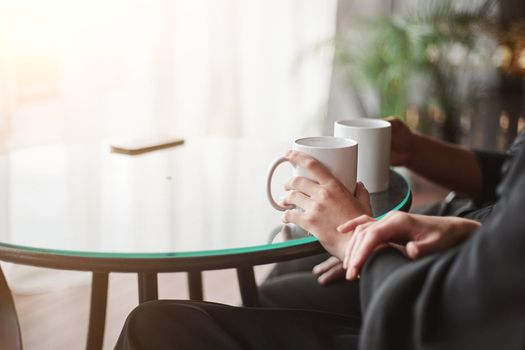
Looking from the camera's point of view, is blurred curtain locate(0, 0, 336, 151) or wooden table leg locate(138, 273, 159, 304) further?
blurred curtain locate(0, 0, 336, 151)

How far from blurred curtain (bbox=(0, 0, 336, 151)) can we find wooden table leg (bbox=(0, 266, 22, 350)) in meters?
0.93

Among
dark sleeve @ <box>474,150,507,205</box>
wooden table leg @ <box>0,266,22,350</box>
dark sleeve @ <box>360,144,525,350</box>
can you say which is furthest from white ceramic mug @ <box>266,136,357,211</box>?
dark sleeve @ <box>474,150,507,205</box>

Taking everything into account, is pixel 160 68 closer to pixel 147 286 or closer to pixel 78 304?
pixel 78 304

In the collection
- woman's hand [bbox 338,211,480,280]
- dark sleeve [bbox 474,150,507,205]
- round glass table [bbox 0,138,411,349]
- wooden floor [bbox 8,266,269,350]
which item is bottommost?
wooden floor [bbox 8,266,269,350]

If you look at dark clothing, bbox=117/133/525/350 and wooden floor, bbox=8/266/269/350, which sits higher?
dark clothing, bbox=117/133/525/350

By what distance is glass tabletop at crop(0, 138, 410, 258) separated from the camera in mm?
875

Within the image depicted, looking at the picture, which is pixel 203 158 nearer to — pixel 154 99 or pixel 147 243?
pixel 147 243

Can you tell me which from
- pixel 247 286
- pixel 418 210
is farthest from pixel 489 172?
pixel 247 286

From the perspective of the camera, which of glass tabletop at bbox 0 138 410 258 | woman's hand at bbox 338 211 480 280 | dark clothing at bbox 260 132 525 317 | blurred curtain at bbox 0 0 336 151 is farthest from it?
blurred curtain at bbox 0 0 336 151

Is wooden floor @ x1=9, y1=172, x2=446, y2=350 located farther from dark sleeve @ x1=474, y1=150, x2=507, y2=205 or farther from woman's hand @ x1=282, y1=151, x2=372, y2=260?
woman's hand @ x1=282, y1=151, x2=372, y2=260

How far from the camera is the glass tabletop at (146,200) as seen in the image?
88cm

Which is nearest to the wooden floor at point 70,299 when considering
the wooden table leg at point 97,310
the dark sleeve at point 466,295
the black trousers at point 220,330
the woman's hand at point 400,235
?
the wooden table leg at point 97,310

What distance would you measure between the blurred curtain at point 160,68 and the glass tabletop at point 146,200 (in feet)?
2.02

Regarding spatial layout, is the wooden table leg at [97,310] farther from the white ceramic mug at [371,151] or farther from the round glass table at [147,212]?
the white ceramic mug at [371,151]
